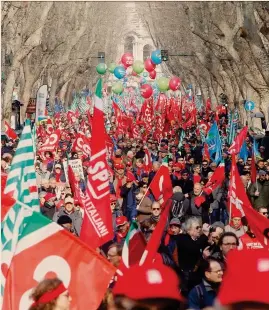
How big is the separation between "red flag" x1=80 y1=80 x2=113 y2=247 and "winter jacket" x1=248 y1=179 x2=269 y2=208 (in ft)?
17.5

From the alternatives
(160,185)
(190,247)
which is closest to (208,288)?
(190,247)

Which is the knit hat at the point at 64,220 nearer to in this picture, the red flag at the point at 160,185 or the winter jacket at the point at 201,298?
the red flag at the point at 160,185

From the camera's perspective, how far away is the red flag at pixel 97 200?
7.19m

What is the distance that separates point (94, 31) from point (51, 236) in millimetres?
50699

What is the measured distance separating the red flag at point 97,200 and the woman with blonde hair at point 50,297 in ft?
8.57

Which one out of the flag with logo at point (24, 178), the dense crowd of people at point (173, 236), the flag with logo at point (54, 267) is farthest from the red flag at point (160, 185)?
the flag with logo at point (54, 267)

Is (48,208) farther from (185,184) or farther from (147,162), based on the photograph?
(147,162)

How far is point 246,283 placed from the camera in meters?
3.58

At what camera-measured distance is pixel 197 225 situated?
783 cm

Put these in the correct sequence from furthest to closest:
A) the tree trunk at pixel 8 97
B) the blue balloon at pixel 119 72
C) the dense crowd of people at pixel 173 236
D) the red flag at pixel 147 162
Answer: the blue balloon at pixel 119 72, the tree trunk at pixel 8 97, the red flag at pixel 147 162, the dense crowd of people at pixel 173 236

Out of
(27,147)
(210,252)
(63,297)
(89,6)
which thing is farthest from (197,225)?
(89,6)

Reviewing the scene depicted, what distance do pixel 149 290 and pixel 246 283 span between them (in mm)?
397

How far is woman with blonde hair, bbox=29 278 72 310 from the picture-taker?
438 cm

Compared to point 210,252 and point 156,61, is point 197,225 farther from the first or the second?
point 156,61
